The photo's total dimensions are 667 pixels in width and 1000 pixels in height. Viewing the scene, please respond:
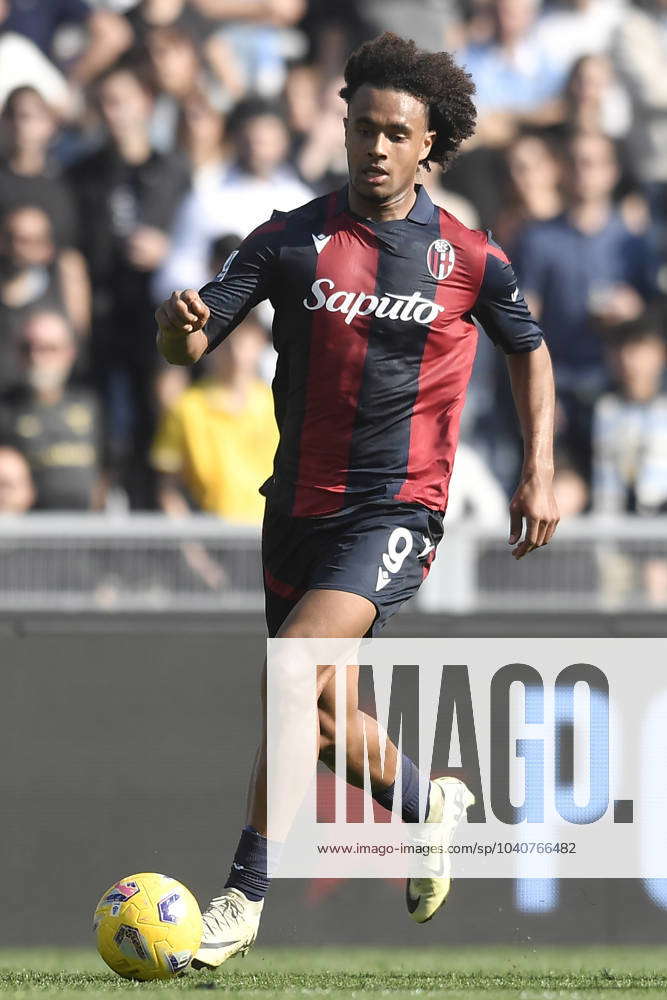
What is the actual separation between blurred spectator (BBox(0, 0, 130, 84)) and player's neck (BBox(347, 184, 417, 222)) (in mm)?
4997

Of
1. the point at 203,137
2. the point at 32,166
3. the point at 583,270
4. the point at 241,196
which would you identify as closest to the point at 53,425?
the point at 32,166

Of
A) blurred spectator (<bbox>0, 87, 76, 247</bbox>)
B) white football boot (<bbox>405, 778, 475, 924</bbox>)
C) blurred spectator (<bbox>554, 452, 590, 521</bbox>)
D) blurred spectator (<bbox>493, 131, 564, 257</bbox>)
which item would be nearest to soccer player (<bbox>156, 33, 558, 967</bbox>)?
white football boot (<bbox>405, 778, 475, 924</bbox>)

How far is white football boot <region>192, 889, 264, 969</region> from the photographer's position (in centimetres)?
455

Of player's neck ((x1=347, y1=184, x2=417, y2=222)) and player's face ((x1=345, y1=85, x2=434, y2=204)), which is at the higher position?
player's face ((x1=345, y1=85, x2=434, y2=204))

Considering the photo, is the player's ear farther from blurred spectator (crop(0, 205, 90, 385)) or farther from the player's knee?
blurred spectator (crop(0, 205, 90, 385))

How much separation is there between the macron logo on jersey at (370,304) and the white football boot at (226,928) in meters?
1.75

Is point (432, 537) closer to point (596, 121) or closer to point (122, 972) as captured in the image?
point (122, 972)

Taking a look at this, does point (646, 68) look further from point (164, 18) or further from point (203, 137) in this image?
point (164, 18)

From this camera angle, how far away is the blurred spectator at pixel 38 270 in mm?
8727

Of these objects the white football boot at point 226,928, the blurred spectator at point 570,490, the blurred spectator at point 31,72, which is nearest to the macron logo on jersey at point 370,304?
the white football boot at point 226,928

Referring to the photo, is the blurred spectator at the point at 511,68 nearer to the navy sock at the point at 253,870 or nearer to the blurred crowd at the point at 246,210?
the blurred crowd at the point at 246,210

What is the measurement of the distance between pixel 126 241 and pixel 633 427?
3.00 m

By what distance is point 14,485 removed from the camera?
7887 mm
